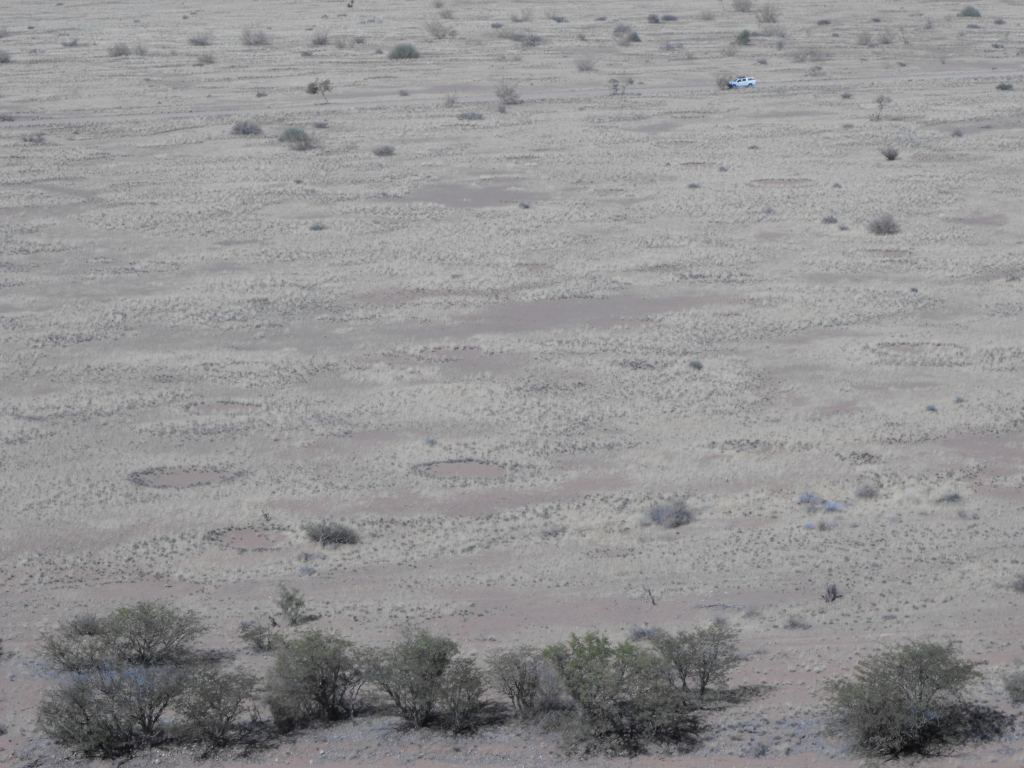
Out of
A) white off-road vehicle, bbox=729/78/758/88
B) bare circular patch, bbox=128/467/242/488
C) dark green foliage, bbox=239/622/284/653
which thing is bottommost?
dark green foliage, bbox=239/622/284/653

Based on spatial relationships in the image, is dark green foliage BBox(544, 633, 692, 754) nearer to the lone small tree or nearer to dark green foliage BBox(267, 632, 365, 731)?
dark green foliage BBox(267, 632, 365, 731)

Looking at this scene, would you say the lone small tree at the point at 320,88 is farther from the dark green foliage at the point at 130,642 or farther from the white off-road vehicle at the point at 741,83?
the dark green foliage at the point at 130,642

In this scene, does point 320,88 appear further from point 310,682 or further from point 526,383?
point 310,682

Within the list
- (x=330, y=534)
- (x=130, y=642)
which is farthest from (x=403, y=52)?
(x=130, y=642)

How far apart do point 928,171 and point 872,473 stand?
2544 cm

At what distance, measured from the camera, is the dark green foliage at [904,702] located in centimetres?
1355

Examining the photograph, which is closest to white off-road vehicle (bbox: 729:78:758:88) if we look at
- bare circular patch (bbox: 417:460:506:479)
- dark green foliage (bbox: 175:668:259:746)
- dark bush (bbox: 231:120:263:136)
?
dark bush (bbox: 231:120:263:136)

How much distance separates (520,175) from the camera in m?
44.2

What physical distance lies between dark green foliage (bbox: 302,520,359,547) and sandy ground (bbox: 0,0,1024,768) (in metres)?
0.26

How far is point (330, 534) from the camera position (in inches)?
762

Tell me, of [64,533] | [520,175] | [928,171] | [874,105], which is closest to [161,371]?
[64,533]

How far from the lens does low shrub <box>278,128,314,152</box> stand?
4866cm

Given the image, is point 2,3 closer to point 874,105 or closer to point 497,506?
point 874,105

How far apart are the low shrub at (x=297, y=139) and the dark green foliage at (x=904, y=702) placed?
38177 mm
